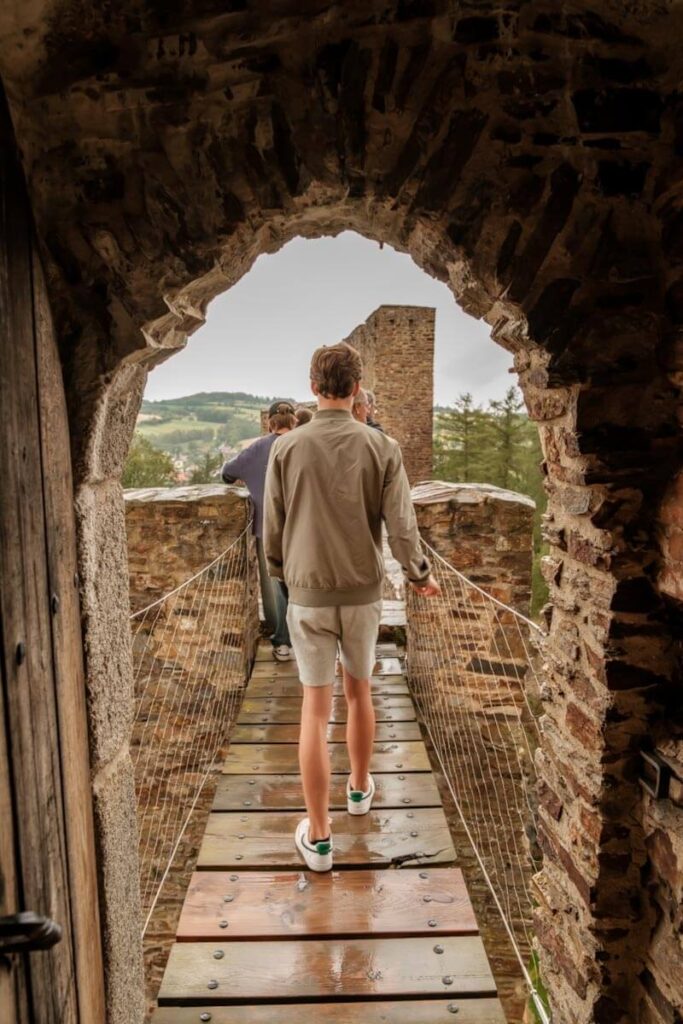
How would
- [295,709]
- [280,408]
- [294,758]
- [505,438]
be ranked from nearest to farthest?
[294,758], [295,709], [280,408], [505,438]

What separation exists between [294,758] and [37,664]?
91.3 inches

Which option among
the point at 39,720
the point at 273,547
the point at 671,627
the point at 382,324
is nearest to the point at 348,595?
the point at 273,547

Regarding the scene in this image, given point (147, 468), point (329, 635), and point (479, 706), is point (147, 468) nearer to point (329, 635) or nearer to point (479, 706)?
point (479, 706)

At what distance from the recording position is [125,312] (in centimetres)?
148

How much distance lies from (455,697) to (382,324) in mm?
12515

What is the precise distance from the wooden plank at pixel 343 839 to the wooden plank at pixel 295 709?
0.84 meters

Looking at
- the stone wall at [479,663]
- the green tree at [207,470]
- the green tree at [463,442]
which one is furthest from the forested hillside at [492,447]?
the stone wall at [479,663]

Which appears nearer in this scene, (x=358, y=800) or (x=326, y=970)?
(x=326, y=970)

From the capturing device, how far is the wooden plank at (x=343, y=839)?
99.9 inches

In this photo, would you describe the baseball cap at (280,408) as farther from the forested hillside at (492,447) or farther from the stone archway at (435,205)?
the forested hillside at (492,447)

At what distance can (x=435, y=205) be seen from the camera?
1.49m

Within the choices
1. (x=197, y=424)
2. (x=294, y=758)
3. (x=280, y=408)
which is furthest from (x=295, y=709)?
(x=197, y=424)

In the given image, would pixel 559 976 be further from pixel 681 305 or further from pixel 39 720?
pixel 681 305

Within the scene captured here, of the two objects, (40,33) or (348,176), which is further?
(348,176)
